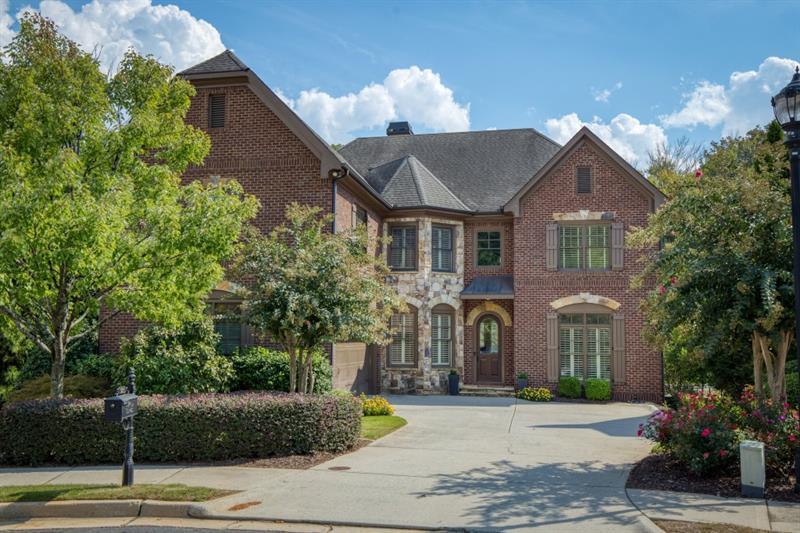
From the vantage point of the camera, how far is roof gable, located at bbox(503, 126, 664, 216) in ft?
66.0

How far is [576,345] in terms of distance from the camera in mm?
20406

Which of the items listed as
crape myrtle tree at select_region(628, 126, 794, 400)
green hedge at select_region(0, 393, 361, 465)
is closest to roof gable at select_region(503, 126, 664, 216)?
crape myrtle tree at select_region(628, 126, 794, 400)

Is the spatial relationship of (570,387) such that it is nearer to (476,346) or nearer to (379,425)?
(476,346)

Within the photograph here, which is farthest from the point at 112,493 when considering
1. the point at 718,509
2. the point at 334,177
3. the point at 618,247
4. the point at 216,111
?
the point at 618,247

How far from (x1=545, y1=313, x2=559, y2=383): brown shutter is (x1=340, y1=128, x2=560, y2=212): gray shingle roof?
13.5 feet

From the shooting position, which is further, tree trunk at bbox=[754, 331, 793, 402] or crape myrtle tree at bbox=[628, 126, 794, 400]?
tree trunk at bbox=[754, 331, 793, 402]

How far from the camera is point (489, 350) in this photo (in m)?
22.0

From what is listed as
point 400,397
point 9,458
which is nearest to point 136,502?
point 9,458

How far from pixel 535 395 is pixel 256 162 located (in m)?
10.4

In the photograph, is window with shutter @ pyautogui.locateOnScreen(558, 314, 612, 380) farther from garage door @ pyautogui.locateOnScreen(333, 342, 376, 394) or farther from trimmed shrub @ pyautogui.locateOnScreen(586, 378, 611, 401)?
garage door @ pyautogui.locateOnScreen(333, 342, 376, 394)

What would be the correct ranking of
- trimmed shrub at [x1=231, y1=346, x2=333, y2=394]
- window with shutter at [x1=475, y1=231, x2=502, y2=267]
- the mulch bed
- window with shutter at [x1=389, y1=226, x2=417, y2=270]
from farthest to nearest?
window with shutter at [x1=475, y1=231, x2=502, y2=267] → window with shutter at [x1=389, y1=226, x2=417, y2=270] → trimmed shrub at [x1=231, y1=346, x2=333, y2=394] → the mulch bed

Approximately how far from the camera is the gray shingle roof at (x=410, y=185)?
21406 millimetres

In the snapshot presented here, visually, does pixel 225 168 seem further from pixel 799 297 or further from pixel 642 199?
pixel 799 297

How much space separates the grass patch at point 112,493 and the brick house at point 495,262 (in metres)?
9.26
